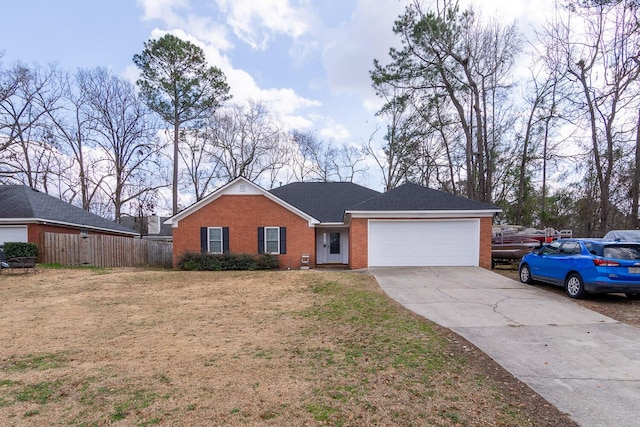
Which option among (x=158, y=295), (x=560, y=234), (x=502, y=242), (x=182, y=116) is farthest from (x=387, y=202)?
(x=182, y=116)

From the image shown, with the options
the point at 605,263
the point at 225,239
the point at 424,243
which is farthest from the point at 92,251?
the point at 605,263

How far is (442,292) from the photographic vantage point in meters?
9.85

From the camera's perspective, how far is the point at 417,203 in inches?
618

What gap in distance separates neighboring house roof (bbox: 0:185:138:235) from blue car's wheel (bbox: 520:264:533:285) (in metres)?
Result: 21.6

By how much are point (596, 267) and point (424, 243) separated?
286 inches

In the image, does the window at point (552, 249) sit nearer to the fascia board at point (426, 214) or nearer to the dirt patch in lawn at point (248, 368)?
the fascia board at point (426, 214)

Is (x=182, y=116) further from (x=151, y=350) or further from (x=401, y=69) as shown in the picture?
(x=151, y=350)

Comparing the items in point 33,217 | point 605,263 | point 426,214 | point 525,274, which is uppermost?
point 33,217

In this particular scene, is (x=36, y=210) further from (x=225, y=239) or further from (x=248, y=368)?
(x=248, y=368)

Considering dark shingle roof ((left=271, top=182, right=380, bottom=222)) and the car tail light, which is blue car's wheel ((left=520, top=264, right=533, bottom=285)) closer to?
the car tail light

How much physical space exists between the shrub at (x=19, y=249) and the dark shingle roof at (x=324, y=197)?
40.4ft

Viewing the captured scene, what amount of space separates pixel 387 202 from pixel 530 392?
40.4 ft

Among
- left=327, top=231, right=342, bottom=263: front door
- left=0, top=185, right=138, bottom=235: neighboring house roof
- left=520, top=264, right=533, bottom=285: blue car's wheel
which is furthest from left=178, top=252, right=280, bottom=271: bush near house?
left=520, top=264, right=533, bottom=285: blue car's wheel

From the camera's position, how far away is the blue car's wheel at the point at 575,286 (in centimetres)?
881
